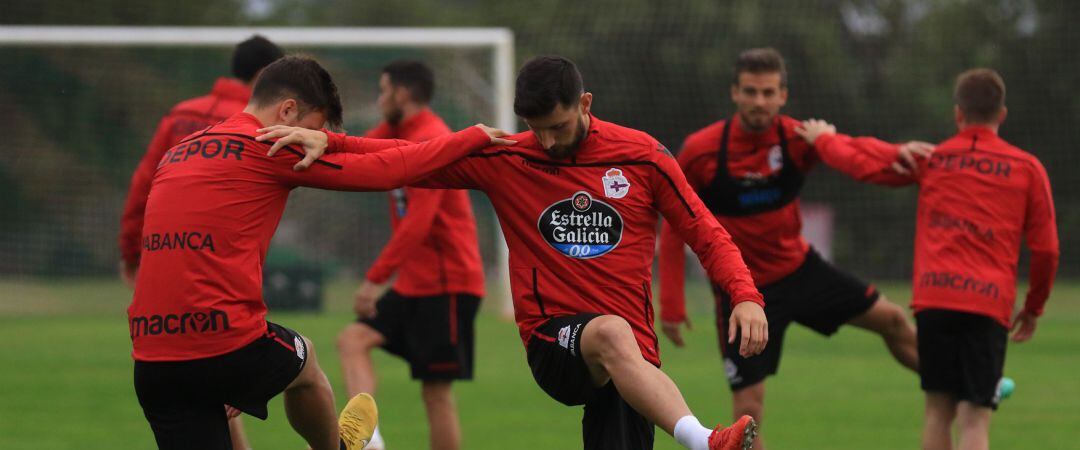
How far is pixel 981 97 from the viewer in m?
6.70

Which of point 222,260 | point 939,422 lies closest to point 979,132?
point 939,422

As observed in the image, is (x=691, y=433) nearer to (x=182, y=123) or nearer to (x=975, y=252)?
(x=975, y=252)

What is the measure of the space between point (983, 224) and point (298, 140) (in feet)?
10.9

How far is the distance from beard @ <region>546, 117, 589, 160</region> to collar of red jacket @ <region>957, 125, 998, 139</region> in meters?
2.33

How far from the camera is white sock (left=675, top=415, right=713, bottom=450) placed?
4.67m

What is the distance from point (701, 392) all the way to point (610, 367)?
245 inches

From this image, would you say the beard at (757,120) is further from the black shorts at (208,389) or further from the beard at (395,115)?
the black shorts at (208,389)

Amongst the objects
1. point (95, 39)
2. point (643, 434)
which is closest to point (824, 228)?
point (95, 39)

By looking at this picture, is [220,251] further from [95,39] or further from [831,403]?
[95,39]

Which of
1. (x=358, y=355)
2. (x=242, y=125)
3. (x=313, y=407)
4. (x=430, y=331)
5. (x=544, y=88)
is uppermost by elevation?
(x=544, y=88)

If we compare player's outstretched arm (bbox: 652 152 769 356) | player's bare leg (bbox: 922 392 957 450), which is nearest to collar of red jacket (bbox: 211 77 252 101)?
player's outstretched arm (bbox: 652 152 769 356)

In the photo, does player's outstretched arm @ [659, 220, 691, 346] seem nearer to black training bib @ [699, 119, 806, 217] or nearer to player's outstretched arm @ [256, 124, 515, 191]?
black training bib @ [699, 119, 806, 217]

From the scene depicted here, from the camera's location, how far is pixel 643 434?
544 cm

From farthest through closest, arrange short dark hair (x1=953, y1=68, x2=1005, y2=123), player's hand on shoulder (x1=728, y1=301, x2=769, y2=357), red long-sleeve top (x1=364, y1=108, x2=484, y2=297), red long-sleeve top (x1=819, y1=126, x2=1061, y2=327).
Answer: red long-sleeve top (x1=364, y1=108, x2=484, y2=297) → short dark hair (x1=953, y1=68, x2=1005, y2=123) → red long-sleeve top (x1=819, y1=126, x2=1061, y2=327) → player's hand on shoulder (x1=728, y1=301, x2=769, y2=357)
